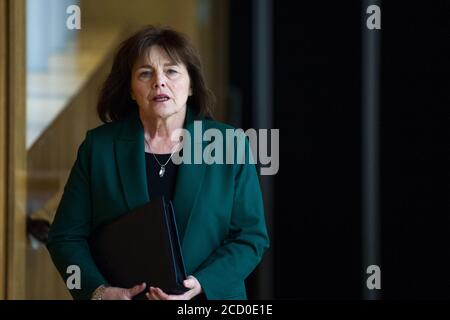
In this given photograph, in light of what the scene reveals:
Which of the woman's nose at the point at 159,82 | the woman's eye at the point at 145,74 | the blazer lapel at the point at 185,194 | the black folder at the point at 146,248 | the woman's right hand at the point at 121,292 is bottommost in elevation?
the woman's right hand at the point at 121,292

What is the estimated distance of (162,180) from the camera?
3.28 feet

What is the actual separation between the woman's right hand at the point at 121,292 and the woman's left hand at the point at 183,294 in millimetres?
10

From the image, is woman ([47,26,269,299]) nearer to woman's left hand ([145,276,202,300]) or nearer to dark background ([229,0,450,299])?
woman's left hand ([145,276,202,300])

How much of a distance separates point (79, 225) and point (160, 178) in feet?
0.33

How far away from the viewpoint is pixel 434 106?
1.22 metres

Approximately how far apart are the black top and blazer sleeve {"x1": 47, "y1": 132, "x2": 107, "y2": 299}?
7cm

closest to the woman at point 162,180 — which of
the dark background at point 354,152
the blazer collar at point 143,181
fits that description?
the blazer collar at point 143,181

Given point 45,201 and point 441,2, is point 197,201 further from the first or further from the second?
point 45,201

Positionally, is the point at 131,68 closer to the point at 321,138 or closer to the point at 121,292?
the point at 121,292

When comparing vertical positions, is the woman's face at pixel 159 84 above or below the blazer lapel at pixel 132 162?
above

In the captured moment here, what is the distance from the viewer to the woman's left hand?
988 millimetres

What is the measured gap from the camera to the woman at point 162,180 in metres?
0.99

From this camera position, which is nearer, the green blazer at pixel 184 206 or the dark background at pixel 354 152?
the green blazer at pixel 184 206

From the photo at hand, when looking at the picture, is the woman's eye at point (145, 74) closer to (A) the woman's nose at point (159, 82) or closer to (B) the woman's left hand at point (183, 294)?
(A) the woman's nose at point (159, 82)
